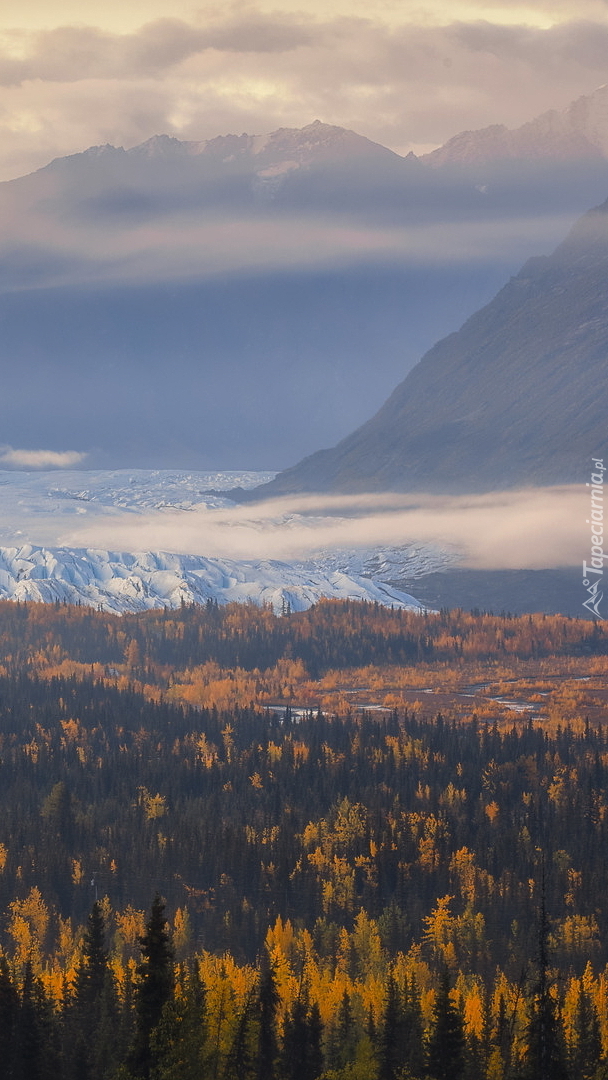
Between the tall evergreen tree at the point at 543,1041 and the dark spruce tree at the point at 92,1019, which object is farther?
the dark spruce tree at the point at 92,1019

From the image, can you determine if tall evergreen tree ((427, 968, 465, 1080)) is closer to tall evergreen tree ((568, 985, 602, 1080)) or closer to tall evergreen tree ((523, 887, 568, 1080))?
tall evergreen tree ((523, 887, 568, 1080))

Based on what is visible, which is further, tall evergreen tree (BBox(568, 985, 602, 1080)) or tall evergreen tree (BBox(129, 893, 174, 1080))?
tall evergreen tree (BBox(568, 985, 602, 1080))

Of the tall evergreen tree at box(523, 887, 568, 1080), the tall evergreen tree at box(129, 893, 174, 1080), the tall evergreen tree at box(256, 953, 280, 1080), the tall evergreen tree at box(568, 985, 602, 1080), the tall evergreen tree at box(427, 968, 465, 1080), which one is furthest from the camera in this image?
the tall evergreen tree at box(568, 985, 602, 1080)

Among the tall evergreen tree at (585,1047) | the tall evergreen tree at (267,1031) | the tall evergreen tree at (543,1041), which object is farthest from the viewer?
the tall evergreen tree at (585,1047)

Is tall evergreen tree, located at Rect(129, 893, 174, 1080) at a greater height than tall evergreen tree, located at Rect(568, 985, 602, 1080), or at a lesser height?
greater

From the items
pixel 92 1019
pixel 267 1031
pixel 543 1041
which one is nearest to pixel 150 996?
pixel 543 1041

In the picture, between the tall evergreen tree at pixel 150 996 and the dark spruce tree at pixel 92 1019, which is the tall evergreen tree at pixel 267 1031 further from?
the tall evergreen tree at pixel 150 996

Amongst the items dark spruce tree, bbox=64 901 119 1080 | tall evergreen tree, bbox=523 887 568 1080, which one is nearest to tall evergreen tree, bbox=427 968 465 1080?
tall evergreen tree, bbox=523 887 568 1080

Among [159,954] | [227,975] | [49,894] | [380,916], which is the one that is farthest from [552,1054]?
[49,894]

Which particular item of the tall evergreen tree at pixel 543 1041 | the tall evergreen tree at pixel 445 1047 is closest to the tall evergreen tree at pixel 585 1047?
the tall evergreen tree at pixel 445 1047

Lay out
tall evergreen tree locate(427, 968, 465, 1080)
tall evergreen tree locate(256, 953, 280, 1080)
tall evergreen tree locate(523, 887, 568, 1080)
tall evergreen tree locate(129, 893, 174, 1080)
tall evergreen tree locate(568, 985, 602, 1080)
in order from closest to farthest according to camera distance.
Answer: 1. tall evergreen tree locate(523, 887, 568, 1080)
2. tall evergreen tree locate(129, 893, 174, 1080)
3. tall evergreen tree locate(427, 968, 465, 1080)
4. tall evergreen tree locate(256, 953, 280, 1080)
5. tall evergreen tree locate(568, 985, 602, 1080)

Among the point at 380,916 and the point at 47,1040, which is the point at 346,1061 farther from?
the point at 380,916
